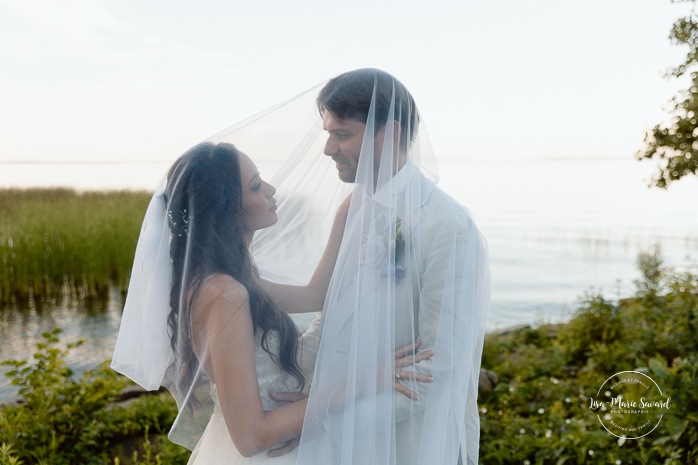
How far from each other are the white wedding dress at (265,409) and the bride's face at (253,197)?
1.32ft

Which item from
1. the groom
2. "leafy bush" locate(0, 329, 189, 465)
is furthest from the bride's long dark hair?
"leafy bush" locate(0, 329, 189, 465)

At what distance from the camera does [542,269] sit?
14.7 metres

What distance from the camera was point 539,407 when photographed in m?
4.93

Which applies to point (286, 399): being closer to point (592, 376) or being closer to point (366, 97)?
point (366, 97)

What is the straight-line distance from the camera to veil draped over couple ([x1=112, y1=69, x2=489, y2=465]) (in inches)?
75.7

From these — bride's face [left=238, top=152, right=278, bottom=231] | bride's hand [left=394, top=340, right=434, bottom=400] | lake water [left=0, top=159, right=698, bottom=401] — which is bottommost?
lake water [left=0, top=159, right=698, bottom=401]

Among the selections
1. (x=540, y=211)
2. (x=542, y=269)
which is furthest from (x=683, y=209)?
(x=542, y=269)

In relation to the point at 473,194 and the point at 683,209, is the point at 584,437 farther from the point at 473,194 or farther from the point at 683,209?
the point at 473,194

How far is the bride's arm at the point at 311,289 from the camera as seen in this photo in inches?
96.8

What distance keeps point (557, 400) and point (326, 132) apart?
376 centimetres

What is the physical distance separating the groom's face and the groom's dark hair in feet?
0.08

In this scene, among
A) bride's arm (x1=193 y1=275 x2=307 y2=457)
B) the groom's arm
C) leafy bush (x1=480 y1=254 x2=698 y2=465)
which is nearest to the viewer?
bride's arm (x1=193 y1=275 x2=307 y2=457)

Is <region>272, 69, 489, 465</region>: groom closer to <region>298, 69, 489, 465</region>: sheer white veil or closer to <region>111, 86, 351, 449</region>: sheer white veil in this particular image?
<region>298, 69, 489, 465</region>: sheer white veil

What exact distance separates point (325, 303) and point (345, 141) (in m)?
0.60
